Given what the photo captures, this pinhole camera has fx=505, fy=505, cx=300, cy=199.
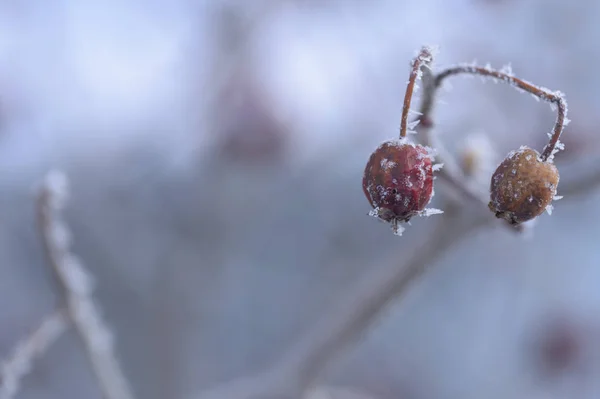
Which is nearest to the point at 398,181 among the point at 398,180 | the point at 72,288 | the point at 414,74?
the point at 398,180

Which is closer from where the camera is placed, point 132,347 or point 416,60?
point 416,60

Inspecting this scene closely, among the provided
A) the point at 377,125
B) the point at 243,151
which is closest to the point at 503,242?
the point at 377,125

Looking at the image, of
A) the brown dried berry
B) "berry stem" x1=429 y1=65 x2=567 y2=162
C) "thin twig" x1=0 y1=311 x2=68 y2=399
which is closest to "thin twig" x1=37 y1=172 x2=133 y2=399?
"thin twig" x1=0 y1=311 x2=68 y2=399

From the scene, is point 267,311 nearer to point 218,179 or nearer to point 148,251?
point 148,251

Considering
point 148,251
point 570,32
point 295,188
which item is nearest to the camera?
point 570,32

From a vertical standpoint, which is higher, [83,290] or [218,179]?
[218,179]

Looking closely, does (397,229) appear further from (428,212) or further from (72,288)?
(72,288)
